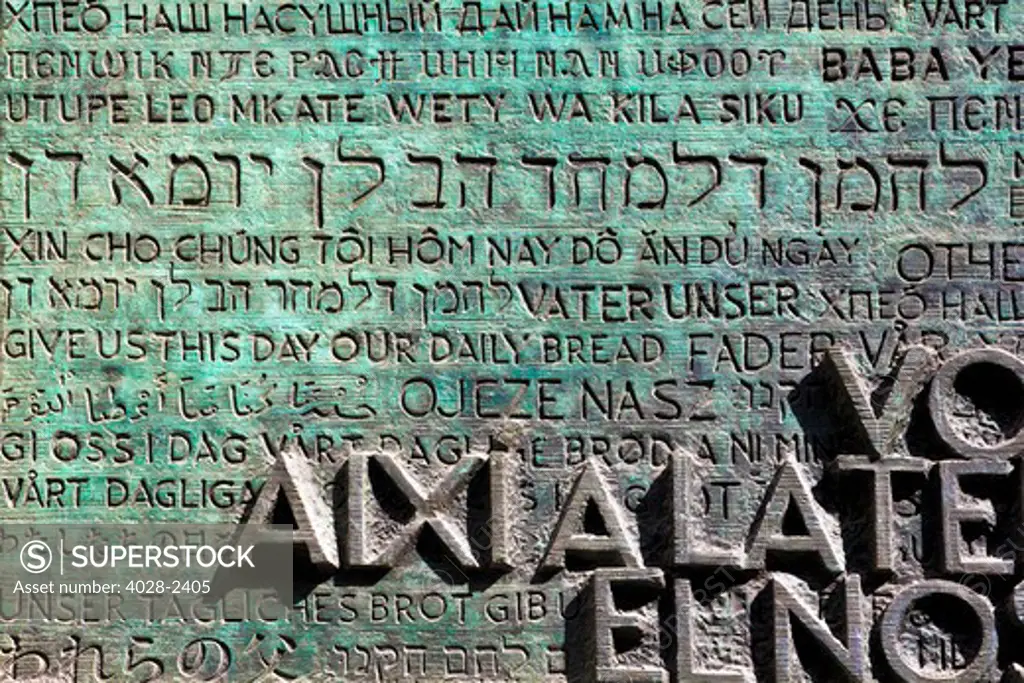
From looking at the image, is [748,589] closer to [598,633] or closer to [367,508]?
[598,633]

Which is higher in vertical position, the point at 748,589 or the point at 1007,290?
the point at 1007,290

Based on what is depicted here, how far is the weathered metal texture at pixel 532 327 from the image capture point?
19.7 feet

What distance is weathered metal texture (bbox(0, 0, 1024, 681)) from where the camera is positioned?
6.00 meters

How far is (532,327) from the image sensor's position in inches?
243

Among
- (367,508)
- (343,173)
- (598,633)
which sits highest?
(343,173)

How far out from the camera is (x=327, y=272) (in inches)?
245

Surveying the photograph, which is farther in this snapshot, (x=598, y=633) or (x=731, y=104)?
(x=731, y=104)

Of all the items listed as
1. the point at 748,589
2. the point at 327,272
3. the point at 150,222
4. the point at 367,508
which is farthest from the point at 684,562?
the point at 150,222

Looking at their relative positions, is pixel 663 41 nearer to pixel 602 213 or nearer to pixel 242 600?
pixel 602 213

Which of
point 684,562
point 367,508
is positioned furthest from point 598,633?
point 367,508

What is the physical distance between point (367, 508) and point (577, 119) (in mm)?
1362

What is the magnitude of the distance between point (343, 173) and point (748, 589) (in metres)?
1.76

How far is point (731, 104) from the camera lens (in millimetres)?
6301

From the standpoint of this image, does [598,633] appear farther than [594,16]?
No
